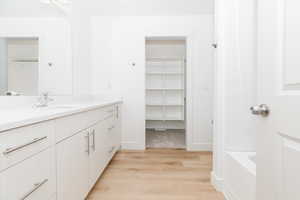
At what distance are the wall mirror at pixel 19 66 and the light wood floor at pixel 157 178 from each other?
3.77 ft

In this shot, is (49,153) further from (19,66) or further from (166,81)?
(166,81)

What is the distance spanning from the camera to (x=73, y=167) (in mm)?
1431

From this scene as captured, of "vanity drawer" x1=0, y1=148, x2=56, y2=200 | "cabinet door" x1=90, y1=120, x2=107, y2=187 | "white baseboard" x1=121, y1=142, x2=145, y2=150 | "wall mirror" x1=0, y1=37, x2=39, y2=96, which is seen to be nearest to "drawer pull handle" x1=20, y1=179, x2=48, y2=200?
"vanity drawer" x1=0, y1=148, x2=56, y2=200

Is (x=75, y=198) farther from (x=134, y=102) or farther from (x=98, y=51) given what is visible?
(x=98, y=51)

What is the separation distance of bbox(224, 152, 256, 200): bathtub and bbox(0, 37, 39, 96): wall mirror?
194 centimetres

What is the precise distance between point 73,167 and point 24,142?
620 mm

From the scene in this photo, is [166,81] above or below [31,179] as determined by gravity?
above

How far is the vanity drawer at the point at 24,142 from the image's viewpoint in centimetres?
77

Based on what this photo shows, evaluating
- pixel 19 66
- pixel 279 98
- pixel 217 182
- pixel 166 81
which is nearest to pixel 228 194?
pixel 217 182

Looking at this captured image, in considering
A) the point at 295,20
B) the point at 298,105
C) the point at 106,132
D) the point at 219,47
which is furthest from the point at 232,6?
the point at 106,132

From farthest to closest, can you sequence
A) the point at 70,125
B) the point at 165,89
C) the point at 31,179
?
the point at 165,89, the point at 70,125, the point at 31,179

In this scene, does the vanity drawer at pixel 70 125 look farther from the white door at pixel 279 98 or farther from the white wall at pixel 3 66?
the white door at pixel 279 98

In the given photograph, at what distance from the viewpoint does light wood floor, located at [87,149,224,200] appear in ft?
6.09

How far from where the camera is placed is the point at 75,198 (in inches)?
57.3
